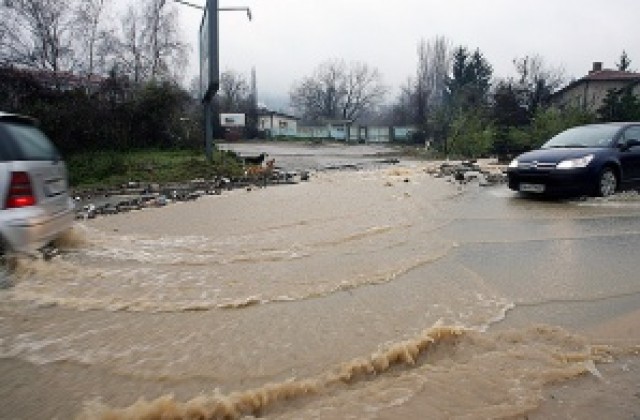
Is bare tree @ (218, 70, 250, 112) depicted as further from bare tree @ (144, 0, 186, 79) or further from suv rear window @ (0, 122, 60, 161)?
suv rear window @ (0, 122, 60, 161)

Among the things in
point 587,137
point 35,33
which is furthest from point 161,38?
point 587,137

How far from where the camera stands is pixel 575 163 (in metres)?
9.12

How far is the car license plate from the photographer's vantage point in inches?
→ 368

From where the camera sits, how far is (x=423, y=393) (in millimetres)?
2693

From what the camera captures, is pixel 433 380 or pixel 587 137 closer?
pixel 433 380

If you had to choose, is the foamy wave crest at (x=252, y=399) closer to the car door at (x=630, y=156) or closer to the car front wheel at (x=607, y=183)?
the car front wheel at (x=607, y=183)

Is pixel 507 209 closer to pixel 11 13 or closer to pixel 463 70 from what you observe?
pixel 11 13

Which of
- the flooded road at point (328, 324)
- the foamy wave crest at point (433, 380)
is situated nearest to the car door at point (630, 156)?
the flooded road at point (328, 324)

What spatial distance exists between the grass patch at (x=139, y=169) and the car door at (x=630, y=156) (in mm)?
9786

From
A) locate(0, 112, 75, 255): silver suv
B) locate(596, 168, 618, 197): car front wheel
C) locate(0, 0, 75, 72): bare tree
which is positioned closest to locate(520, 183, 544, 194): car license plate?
locate(596, 168, 618, 197): car front wheel

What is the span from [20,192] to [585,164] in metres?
8.73

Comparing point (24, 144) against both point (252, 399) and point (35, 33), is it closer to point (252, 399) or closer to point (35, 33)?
point (252, 399)

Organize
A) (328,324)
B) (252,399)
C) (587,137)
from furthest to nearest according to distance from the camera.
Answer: (587,137)
(328,324)
(252,399)

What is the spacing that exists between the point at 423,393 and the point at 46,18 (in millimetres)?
33799
